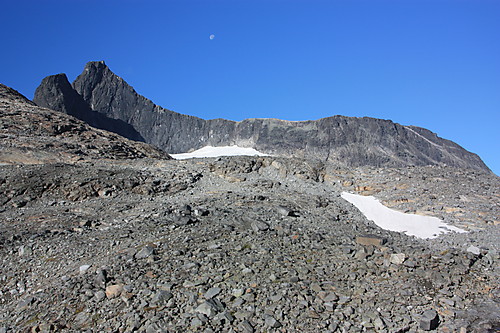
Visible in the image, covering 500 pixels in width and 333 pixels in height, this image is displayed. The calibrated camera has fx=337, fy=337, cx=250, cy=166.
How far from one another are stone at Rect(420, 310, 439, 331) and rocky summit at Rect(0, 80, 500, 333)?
0.10 feet

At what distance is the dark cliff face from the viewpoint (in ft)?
233

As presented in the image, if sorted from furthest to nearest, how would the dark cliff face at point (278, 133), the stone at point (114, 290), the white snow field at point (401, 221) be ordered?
the dark cliff face at point (278, 133) < the white snow field at point (401, 221) < the stone at point (114, 290)

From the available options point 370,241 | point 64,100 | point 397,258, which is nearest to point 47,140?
point 370,241

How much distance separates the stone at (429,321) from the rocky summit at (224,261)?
0.03 meters

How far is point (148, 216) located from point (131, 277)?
4687 mm

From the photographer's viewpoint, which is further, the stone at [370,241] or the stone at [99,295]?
the stone at [370,241]

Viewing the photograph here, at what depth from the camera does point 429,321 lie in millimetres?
6125

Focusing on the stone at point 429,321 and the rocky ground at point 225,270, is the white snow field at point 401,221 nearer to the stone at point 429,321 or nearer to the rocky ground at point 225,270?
the rocky ground at point 225,270

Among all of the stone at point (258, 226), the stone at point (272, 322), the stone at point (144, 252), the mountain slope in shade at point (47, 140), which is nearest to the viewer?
the stone at point (272, 322)

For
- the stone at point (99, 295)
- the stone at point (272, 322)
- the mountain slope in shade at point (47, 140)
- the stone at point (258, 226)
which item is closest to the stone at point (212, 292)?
the stone at point (272, 322)

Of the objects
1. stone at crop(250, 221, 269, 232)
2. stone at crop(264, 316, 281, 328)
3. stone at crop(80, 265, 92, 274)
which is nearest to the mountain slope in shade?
stone at crop(80, 265, 92, 274)

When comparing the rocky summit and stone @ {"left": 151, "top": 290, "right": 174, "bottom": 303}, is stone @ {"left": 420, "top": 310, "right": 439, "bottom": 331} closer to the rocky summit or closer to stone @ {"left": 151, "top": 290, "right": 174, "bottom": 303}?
the rocky summit

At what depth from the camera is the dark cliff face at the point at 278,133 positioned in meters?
71.0

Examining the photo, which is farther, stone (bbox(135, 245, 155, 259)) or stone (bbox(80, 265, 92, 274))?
stone (bbox(135, 245, 155, 259))
